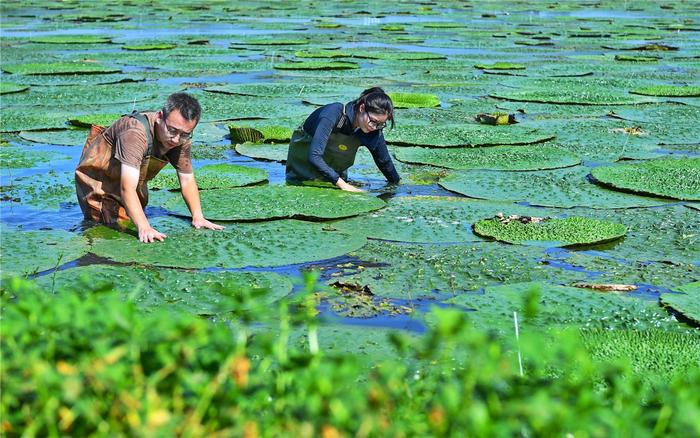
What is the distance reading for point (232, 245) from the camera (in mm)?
4762

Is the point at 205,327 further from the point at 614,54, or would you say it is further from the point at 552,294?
the point at 614,54

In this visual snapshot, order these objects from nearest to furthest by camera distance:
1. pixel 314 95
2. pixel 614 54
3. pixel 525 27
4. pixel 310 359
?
pixel 310 359, pixel 314 95, pixel 614 54, pixel 525 27

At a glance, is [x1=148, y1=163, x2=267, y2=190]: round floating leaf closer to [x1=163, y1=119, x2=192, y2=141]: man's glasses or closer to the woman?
the woman

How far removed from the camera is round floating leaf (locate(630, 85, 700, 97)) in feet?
32.7

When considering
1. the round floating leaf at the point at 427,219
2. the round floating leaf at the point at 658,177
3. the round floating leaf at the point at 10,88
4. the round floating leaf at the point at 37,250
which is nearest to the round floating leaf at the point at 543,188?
the round floating leaf at the point at 658,177

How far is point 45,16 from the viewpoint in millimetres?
21375

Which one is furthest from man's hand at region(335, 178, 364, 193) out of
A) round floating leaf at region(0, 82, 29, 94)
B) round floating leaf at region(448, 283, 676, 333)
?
round floating leaf at region(0, 82, 29, 94)

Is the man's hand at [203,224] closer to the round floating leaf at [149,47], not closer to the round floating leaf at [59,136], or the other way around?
the round floating leaf at [59,136]

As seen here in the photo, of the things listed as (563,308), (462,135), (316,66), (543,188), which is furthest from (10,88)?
(563,308)

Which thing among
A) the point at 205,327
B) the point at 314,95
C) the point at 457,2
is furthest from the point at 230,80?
the point at 457,2

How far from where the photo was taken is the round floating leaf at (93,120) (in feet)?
26.1

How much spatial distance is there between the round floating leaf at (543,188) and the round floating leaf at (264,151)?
50.1 inches

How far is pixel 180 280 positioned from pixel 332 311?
2.23 ft

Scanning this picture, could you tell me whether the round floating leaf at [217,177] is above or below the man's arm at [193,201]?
below
